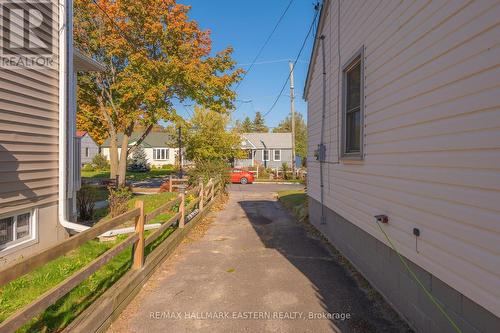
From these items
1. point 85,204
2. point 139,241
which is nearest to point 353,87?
point 139,241

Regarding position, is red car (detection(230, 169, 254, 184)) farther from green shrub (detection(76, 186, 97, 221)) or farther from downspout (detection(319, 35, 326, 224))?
downspout (detection(319, 35, 326, 224))

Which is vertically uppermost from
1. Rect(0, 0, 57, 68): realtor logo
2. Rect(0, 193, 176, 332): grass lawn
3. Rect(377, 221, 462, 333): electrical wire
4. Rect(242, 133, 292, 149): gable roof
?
Rect(242, 133, 292, 149): gable roof

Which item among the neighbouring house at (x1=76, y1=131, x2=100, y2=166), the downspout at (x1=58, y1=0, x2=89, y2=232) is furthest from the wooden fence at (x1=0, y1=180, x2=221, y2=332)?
the neighbouring house at (x1=76, y1=131, x2=100, y2=166)

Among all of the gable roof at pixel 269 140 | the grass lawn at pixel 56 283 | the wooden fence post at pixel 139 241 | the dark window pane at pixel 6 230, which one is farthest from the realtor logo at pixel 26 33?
the gable roof at pixel 269 140

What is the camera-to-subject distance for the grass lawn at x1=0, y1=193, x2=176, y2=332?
3807mm

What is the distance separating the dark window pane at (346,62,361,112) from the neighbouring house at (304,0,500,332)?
4cm

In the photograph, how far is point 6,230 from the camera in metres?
5.74

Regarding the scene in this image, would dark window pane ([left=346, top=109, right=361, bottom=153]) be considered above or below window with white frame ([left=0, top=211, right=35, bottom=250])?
above

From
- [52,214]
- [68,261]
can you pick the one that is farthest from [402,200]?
[52,214]

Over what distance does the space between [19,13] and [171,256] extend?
521cm

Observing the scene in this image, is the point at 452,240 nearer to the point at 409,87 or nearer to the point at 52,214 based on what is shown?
the point at 409,87

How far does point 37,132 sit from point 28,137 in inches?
11.6

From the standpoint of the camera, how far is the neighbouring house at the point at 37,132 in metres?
5.63

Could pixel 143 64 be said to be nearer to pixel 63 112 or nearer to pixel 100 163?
pixel 63 112
